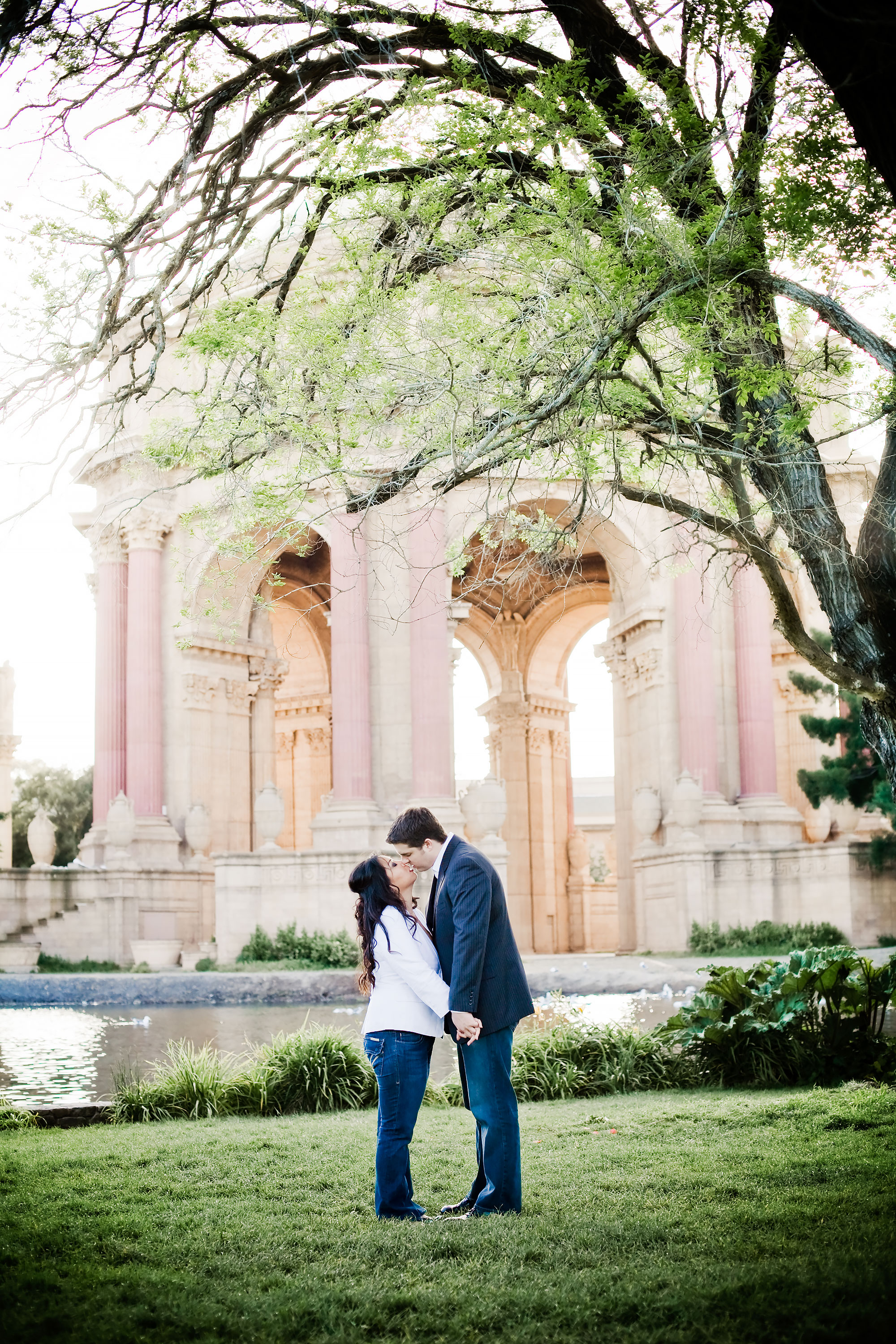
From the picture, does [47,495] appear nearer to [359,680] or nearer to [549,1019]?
[549,1019]

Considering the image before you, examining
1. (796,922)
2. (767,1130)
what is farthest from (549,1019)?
(796,922)

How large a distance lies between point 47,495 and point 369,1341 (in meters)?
5.61

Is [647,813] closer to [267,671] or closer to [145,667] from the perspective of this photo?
[267,671]

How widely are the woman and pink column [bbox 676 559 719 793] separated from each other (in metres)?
23.4

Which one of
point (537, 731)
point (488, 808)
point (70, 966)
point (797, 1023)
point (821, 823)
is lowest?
point (70, 966)

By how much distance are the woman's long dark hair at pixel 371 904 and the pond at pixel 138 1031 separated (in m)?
4.35

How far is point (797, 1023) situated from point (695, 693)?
65.0ft

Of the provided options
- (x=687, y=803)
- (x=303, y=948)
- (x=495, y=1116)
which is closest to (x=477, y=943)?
(x=495, y=1116)

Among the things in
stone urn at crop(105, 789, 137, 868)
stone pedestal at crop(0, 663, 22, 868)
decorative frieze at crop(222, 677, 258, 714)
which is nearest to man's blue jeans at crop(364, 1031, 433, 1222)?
stone urn at crop(105, 789, 137, 868)

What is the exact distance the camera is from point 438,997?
213 inches

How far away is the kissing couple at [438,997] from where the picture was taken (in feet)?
17.6

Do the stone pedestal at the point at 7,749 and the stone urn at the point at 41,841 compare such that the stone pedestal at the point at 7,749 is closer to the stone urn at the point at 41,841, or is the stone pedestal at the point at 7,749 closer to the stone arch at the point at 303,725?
the stone arch at the point at 303,725

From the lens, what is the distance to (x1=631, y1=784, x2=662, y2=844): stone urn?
28641mm

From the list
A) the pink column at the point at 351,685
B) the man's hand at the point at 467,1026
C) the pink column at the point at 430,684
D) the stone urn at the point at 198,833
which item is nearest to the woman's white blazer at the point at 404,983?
the man's hand at the point at 467,1026
